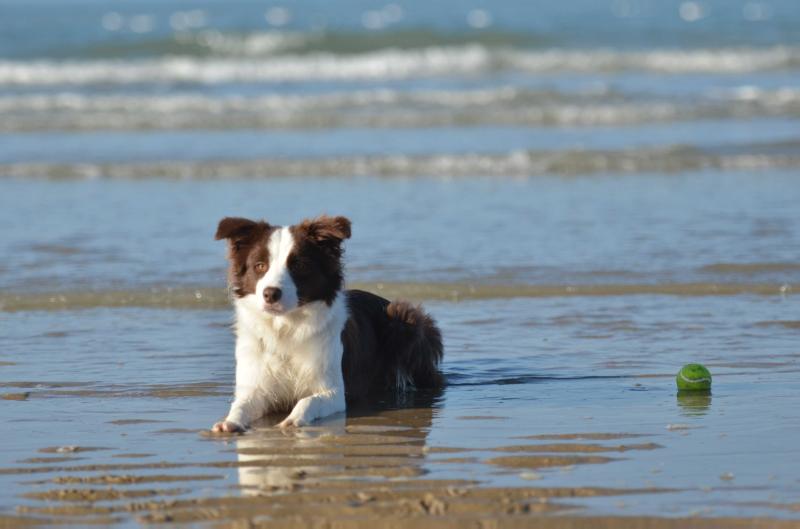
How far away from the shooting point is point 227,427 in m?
6.31

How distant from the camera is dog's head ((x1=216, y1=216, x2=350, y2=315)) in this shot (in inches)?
254

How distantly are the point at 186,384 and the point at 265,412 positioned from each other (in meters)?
0.96

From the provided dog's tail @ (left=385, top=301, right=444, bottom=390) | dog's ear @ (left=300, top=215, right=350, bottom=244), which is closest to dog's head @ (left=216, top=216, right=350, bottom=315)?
dog's ear @ (left=300, top=215, right=350, bottom=244)

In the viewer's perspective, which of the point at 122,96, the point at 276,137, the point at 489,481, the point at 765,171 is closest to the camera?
the point at 489,481

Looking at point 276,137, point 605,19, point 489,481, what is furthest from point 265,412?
point 605,19

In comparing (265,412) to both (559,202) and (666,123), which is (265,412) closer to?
(559,202)

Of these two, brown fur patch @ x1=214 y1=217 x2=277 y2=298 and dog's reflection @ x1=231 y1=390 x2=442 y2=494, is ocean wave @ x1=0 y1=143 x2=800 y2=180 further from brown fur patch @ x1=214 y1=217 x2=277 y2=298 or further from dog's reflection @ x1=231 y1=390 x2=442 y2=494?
brown fur patch @ x1=214 y1=217 x2=277 y2=298

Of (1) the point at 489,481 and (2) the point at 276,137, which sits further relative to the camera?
(2) the point at 276,137

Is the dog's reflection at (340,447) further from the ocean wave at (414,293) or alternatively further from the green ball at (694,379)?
the ocean wave at (414,293)

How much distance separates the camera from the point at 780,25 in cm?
4872

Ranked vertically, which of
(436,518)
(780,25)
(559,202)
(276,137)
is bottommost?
(436,518)

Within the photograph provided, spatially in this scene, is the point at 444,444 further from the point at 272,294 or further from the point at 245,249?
the point at 245,249

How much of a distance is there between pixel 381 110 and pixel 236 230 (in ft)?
60.4

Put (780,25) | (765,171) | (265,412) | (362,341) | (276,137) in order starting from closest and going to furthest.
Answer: (265,412) < (362,341) < (765,171) < (276,137) < (780,25)
